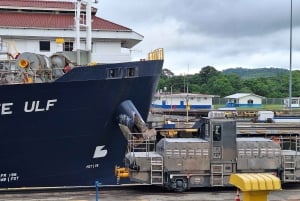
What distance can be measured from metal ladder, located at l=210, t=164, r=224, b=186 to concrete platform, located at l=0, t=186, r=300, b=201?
0.30 metres

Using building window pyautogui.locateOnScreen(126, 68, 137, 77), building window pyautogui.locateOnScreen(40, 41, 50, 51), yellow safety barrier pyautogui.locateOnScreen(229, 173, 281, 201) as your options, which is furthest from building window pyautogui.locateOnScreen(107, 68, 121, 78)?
yellow safety barrier pyautogui.locateOnScreen(229, 173, 281, 201)

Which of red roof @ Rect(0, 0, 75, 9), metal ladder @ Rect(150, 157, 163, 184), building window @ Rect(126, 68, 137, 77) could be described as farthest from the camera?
red roof @ Rect(0, 0, 75, 9)

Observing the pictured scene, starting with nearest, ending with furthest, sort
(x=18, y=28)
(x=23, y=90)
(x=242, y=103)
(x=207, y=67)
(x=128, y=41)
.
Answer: (x=23, y=90), (x=18, y=28), (x=128, y=41), (x=242, y=103), (x=207, y=67)

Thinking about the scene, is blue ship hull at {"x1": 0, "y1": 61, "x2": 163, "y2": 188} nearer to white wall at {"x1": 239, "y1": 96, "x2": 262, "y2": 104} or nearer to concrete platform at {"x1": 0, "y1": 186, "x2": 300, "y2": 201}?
concrete platform at {"x1": 0, "y1": 186, "x2": 300, "y2": 201}

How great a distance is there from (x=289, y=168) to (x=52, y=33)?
34.5 feet

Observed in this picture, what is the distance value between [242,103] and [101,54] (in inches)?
2472

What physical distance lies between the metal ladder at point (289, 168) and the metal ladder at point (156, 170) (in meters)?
3.96

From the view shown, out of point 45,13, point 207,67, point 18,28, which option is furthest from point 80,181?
point 207,67

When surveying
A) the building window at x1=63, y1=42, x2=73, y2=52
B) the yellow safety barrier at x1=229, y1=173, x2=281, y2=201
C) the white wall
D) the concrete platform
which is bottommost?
the concrete platform

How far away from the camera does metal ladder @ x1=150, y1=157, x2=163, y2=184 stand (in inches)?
527

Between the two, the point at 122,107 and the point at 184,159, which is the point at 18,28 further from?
the point at 184,159

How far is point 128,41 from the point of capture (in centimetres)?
1961

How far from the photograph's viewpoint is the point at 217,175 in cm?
1372

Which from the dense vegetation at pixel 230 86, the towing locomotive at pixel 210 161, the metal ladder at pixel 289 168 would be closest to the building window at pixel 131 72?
the towing locomotive at pixel 210 161
